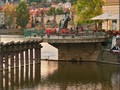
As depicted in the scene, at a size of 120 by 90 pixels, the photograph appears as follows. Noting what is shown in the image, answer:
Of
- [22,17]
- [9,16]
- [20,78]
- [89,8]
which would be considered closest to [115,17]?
[89,8]

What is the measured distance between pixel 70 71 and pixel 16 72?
6.65 m

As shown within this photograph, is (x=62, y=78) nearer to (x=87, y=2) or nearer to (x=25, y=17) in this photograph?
(x=87, y=2)

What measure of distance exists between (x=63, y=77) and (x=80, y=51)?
13040 mm

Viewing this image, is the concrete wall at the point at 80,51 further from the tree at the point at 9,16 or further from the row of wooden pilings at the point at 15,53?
the tree at the point at 9,16

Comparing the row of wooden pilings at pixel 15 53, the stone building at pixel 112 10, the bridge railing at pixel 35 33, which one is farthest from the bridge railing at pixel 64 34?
the stone building at pixel 112 10

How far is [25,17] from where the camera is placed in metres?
180

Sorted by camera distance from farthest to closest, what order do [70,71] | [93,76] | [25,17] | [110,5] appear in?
[25,17]
[110,5]
[70,71]
[93,76]

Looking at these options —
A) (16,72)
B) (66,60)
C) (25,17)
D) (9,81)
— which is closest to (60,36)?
(66,60)

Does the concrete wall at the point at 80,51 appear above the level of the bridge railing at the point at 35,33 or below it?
below

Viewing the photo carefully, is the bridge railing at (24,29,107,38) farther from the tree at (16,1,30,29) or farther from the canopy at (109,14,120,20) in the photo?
the tree at (16,1,30,29)

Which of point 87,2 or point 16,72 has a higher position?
point 87,2

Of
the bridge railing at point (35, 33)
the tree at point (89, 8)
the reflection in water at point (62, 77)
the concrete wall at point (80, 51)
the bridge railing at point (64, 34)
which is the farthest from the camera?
the tree at point (89, 8)

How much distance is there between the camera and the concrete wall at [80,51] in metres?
68.6

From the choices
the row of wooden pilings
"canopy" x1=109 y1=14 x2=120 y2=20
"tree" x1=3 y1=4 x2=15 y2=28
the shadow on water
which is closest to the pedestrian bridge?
the row of wooden pilings
